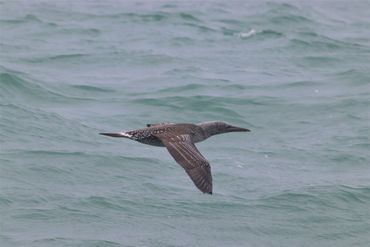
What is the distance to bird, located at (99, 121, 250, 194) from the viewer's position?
30.4ft

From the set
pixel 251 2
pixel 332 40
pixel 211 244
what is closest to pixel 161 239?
pixel 211 244

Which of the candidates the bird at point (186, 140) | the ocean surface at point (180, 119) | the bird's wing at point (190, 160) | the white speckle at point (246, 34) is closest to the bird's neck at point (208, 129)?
the bird at point (186, 140)

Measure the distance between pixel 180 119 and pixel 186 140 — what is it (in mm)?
7082

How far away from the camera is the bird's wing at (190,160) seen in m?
9.18

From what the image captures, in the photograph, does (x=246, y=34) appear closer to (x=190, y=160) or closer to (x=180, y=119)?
(x=180, y=119)

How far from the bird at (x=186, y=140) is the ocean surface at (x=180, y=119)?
1.53 meters

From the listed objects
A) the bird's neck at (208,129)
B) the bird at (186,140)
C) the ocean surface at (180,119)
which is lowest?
the ocean surface at (180,119)

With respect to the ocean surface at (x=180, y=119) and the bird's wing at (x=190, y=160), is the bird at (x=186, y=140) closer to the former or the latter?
the bird's wing at (x=190, y=160)

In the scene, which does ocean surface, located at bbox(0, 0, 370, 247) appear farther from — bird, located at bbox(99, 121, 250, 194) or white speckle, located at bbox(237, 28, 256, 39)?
bird, located at bbox(99, 121, 250, 194)

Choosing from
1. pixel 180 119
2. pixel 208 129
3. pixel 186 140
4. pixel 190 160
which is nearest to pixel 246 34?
pixel 180 119

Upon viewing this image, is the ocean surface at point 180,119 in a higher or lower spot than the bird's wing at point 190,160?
lower

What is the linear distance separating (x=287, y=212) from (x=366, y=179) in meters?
1.85

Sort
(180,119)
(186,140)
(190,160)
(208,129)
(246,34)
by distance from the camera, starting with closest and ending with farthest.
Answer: (190,160)
(186,140)
(208,129)
(180,119)
(246,34)

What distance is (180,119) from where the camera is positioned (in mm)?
17094
